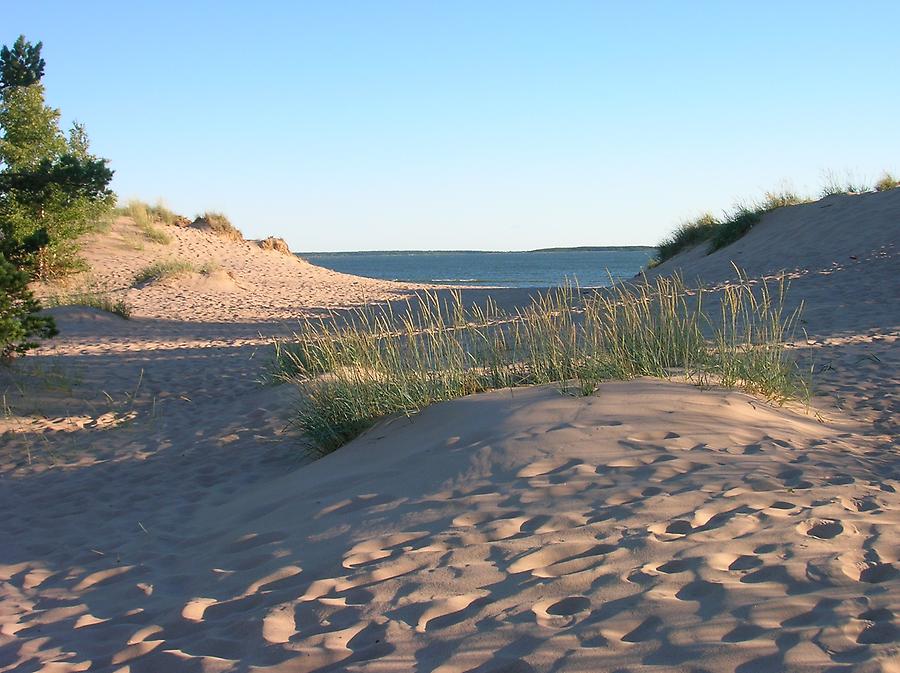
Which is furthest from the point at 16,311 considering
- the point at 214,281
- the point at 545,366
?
the point at 214,281

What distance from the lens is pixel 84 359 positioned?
41.9ft

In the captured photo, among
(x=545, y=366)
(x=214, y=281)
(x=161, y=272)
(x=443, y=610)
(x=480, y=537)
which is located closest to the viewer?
(x=443, y=610)

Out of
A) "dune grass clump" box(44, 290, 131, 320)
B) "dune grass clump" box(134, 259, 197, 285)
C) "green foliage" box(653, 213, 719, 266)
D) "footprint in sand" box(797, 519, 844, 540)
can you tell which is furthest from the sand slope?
"footprint in sand" box(797, 519, 844, 540)

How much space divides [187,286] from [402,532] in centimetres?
2171

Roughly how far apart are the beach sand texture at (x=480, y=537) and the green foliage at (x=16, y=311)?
1.00 metres

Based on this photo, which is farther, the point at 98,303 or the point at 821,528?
the point at 98,303

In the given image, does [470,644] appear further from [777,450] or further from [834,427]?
[834,427]

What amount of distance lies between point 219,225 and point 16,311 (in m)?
27.5

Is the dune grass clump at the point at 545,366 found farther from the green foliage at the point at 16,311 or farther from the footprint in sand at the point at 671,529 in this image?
the green foliage at the point at 16,311

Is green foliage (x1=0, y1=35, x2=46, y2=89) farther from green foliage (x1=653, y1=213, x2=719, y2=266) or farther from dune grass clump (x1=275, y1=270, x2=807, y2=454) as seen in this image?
green foliage (x1=653, y1=213, x2=719, y2=266)

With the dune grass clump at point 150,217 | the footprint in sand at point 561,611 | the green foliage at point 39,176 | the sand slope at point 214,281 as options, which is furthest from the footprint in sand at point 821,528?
the dune grass clump at point 150,217

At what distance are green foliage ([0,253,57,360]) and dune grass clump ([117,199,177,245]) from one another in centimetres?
2257

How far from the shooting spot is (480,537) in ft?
13.4

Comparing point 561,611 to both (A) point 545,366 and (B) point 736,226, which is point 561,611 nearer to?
(A) point 545,366
